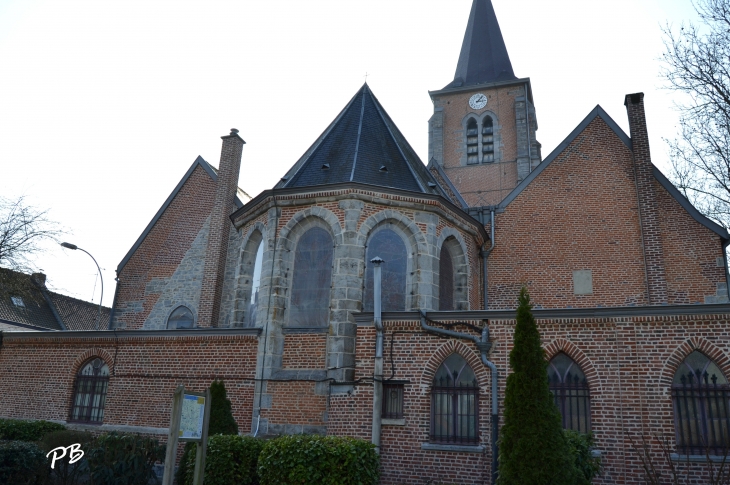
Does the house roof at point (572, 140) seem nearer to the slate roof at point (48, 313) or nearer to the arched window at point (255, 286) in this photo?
the arched window at point (255, 286)

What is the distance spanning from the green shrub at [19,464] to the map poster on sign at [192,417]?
4137 millimetres

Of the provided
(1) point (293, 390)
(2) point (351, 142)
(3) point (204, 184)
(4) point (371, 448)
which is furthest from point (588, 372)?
(3) point (204, 184)

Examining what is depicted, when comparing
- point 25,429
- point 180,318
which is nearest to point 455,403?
point 25,429

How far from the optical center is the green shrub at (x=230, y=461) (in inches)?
415

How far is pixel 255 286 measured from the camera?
15.9 meters

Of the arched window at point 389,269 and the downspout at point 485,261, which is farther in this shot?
the downspout at point 485,261

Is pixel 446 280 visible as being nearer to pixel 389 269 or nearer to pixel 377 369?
pixel 389 269

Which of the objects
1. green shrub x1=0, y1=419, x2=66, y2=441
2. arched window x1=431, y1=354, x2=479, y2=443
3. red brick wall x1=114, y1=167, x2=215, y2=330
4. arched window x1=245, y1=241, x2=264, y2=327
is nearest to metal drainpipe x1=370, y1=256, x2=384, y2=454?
arched window x1=431, y1=354, x2=479, y2=443

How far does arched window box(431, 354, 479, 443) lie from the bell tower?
18.4m

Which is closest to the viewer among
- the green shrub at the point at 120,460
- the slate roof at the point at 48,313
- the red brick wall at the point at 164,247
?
the green shrub at the point at 120,460

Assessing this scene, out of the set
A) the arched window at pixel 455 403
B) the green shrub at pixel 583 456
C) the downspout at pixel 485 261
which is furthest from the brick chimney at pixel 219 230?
the green shrub at pixel 583 456

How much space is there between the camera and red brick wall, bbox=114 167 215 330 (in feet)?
70.2

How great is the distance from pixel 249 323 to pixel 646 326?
9.20 metres

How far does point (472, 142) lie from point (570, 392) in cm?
2246
